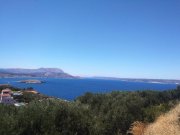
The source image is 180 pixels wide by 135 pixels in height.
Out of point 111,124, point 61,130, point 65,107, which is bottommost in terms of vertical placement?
point 111,124

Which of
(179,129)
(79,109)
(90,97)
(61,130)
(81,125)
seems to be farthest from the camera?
(90,97)

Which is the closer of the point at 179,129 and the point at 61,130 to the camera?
the point at 61,130

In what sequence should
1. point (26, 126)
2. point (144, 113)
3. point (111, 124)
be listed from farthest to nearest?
point (144, 113), point (111, 124), point (26, 126)

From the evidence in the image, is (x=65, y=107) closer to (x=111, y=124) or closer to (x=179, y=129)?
(x=179, y=129)

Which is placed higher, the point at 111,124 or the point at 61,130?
the point at 61,130

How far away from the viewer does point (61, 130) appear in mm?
10664

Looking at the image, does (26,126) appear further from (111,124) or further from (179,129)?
(111,124)

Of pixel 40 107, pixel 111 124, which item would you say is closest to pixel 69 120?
pixel 40 107

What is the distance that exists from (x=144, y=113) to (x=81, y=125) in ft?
45.3

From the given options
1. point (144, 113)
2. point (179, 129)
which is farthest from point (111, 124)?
point (179, 129)

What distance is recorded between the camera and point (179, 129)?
15.5 metres

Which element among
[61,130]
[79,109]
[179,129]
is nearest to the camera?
[61,130]

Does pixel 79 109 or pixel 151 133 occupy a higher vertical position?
pixel 79 109

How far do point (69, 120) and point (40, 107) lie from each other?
1261mm
